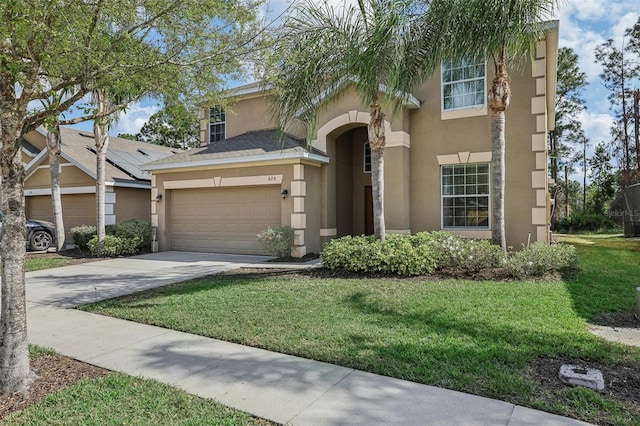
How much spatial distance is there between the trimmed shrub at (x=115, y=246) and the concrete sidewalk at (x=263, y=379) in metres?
7.13

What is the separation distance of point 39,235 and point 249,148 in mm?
9334

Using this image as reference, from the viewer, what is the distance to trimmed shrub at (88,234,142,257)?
13913 mm

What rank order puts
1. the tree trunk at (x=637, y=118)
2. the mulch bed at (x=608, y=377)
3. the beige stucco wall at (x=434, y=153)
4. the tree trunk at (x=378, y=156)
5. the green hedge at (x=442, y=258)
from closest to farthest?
the mulch bed at (x=608, y=377), the green hedge at (x=442, y=258), the tree trunk at (x=378, y=156), the beige stucco wall at (x=434, y=153), the tree trunk at (x=637, y=118)

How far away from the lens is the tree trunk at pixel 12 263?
401 cm

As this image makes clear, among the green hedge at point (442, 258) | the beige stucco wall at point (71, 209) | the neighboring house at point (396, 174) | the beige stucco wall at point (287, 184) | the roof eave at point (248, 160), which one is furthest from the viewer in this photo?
the beige stucco wall at point (71, 209)

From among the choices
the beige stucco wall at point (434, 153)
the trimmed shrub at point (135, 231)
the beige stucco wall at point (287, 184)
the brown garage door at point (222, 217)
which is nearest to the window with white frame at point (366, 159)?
the beige stucco wall at point (434, 153)

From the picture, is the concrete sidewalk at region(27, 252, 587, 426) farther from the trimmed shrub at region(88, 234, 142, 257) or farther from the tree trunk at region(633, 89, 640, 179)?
the tree trunk at region(633, 89, 640, 179)

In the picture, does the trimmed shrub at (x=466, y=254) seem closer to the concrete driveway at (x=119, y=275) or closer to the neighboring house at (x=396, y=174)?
the neighboring house at (x=396, y=174)

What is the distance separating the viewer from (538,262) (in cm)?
865

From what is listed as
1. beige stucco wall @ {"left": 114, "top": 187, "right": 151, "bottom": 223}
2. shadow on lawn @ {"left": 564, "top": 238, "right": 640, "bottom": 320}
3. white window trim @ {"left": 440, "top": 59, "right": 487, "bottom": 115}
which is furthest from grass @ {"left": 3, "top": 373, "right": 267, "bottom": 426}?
beige stucco wall @ {"left": 114, "top": 187, "right": 151, "bottom": 223}

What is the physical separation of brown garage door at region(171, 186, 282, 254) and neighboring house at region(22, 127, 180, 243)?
3.36 metres

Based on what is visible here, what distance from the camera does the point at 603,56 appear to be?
30.5 meters


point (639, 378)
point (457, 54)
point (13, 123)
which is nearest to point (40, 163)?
point (13, 123)

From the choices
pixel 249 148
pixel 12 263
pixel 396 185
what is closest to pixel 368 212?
pixel 396 185
